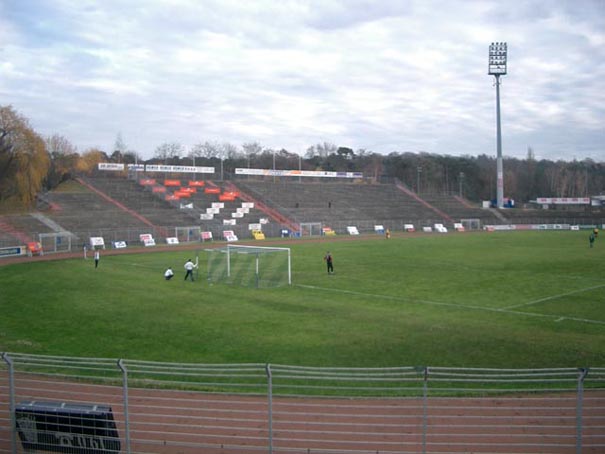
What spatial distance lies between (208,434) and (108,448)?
6.26 feet

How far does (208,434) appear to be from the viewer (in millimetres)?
9805

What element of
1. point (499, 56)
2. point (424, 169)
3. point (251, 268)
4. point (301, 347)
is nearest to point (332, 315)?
point (301, 347)

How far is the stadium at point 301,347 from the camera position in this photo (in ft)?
29.5

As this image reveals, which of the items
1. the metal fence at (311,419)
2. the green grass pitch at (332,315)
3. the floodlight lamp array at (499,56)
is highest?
the floodlight lamp array at (499,56)

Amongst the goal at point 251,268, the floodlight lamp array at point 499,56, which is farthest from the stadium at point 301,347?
the floodlight lamp array at point 499,56

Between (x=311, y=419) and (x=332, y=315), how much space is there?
429 inches

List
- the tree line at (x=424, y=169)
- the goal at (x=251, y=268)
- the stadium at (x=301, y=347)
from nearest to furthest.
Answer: the stadium at (x=301, y=347) → the goal at (x=251, y=268) → the tree line at (x=424, y=169)

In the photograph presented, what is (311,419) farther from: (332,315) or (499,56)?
(499,56)

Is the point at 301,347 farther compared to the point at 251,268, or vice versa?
the point at 251,268

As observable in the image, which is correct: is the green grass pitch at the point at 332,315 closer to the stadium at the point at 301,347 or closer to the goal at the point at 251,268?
the stadium at the point at 301,347

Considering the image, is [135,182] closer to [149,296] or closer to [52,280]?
[52,280]

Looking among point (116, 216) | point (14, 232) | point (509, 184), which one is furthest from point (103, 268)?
point (509, 184)

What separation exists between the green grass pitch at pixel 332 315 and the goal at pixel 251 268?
1.07 metres

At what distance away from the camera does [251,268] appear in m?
35.0
